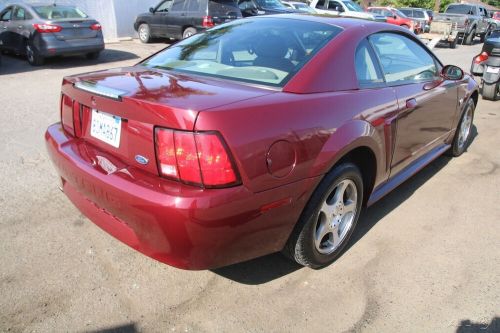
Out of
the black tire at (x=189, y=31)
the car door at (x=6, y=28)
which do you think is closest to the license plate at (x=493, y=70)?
the black tire at (x=189, y=31)

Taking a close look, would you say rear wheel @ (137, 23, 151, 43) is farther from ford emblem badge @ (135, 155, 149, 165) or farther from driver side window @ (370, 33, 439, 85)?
ford emblem badge @ (135, 155, 149, 165)

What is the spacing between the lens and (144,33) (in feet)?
49.7

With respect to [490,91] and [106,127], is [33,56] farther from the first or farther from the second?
[490,91]

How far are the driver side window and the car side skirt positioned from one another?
28.2 inches

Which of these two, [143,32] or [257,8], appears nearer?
[257,8]

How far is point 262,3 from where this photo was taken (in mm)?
15211

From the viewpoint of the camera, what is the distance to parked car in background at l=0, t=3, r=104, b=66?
9.60 meters

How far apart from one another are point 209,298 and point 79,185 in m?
1.00

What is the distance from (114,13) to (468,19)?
17635 mm

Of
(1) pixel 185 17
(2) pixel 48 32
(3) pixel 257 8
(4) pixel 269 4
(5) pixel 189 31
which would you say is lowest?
(5) pixel 189 31

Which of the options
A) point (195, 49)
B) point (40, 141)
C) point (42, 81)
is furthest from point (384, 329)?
point (42, 81)

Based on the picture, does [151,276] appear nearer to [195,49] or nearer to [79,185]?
[79,185]

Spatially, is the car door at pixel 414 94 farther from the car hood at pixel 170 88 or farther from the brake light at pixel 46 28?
the brake light at pixel 46 28

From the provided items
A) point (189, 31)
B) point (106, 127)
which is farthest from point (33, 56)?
point (106, 127)
